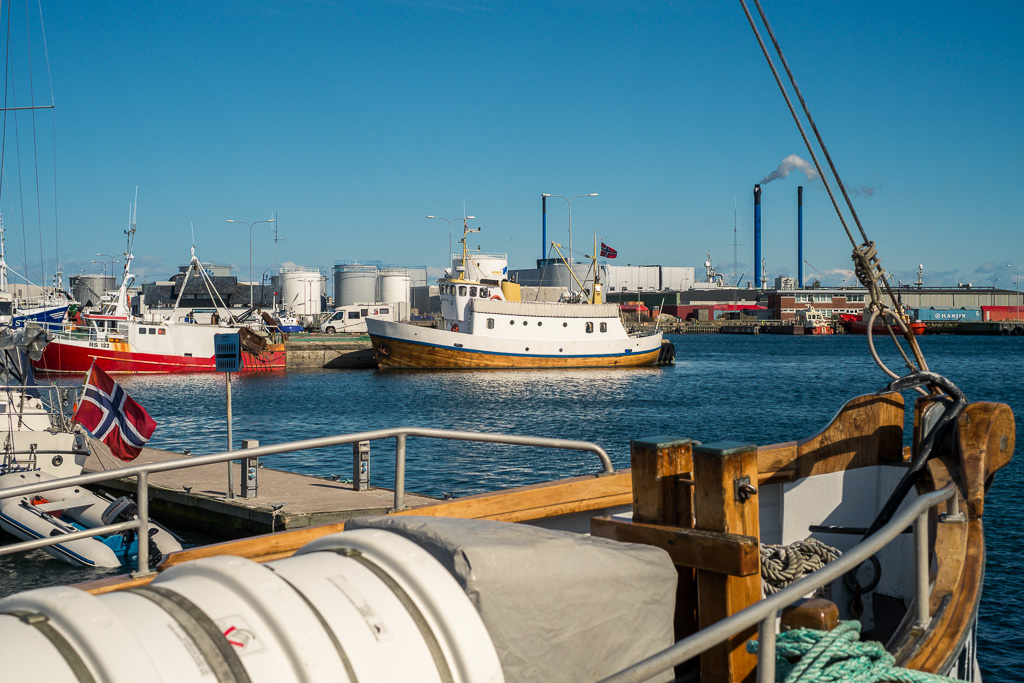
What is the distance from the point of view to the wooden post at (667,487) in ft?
13.6

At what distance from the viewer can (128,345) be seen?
49.9m

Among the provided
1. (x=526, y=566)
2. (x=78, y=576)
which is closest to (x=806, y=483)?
(x=526, y=566)

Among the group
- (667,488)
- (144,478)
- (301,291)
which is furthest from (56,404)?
(301,291)

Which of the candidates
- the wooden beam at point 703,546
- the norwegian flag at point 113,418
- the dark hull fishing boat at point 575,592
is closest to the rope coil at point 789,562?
the dark hull fishing boat at point 575,592

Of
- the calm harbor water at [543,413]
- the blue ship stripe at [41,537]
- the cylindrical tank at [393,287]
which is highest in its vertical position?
the cylindrical tank at [393,287]

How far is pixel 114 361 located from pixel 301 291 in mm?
61753

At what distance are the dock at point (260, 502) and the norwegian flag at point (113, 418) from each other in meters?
1.07

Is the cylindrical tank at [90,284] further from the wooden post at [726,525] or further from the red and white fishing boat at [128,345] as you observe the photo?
the wooden post at [726,525]

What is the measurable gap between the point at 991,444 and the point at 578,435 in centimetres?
2510

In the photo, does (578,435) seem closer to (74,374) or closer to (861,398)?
(861,398)

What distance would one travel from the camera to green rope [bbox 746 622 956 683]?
10.1ft

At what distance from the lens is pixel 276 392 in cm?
4338

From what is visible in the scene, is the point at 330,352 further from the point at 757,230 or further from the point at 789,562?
the point at 757,230

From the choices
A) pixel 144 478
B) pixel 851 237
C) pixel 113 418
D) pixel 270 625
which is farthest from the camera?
pixel 113 418
